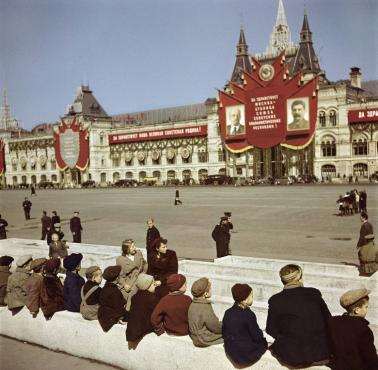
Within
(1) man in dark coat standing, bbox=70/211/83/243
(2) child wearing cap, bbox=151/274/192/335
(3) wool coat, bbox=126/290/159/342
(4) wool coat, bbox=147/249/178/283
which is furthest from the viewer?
(1) man in dark coat standing, bbox=70/211/83/243

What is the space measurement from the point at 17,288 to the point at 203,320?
3329 millimetres

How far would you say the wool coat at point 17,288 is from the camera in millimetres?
7363

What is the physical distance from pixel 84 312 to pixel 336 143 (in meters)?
56.9

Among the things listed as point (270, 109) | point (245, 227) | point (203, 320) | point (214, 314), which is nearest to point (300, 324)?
point (214, 314)

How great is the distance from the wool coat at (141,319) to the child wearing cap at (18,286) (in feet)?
7.02

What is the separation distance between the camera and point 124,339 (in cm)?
630

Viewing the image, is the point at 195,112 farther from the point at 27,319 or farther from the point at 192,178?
the point at 27,319

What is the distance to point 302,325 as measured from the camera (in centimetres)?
484

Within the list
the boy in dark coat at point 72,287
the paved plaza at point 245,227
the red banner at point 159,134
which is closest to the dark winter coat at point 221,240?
the paved plaza at point 245,227

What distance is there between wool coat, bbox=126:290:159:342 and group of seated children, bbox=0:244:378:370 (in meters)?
0.01

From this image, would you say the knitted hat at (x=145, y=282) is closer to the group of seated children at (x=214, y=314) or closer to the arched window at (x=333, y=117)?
the group of seated children at (x=214, y=314)

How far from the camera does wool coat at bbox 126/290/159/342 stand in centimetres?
609

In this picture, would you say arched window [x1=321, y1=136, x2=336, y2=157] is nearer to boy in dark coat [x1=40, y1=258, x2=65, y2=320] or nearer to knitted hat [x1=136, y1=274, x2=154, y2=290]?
boy in dark coat [x1=40, y1=258, x2=65, y2=320]

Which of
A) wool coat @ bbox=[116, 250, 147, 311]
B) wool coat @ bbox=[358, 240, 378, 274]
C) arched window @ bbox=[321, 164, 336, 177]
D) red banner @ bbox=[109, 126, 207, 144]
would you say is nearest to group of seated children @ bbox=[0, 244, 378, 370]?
wool coat @ bbox=[116, 250, 147, 311]
